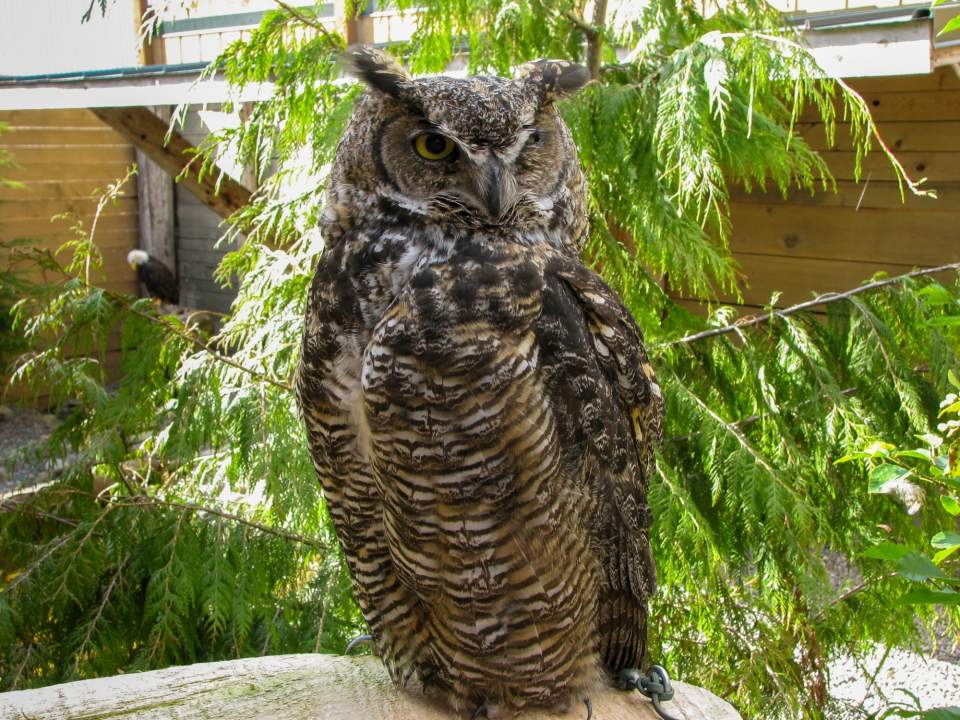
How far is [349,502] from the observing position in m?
1.44

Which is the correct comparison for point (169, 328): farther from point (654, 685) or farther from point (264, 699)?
point (654, 685)

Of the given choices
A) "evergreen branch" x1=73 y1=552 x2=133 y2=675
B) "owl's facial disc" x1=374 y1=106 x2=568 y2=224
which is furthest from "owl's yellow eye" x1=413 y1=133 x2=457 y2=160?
"evergreen branch" x1=73 y1=552 x2=133 y2=675

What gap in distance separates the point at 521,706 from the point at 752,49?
1547 mm

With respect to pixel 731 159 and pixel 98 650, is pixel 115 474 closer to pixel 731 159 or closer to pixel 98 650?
pixel 98 650

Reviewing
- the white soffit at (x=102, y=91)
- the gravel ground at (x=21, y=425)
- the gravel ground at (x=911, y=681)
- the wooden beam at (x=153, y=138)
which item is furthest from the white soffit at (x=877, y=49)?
the gravel ground at (x=21, y=425)

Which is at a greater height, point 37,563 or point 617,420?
point 617,420

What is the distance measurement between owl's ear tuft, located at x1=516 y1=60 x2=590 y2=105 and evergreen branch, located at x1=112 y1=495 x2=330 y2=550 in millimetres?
1448

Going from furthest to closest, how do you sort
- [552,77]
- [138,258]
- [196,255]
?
[196,255] → [138,258] → [552,77]

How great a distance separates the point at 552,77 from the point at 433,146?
0.24 m

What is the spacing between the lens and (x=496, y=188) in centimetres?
124

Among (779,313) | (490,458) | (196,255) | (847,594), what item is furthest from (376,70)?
(196,255)

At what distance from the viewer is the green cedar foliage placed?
2.20m

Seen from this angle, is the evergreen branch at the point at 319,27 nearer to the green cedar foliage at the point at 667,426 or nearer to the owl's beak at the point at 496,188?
the green cedar foliage at the point at 667,426

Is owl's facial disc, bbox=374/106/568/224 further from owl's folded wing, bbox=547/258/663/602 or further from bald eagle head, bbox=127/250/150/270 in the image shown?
bald eagle head, bbox=127/250/150/270
